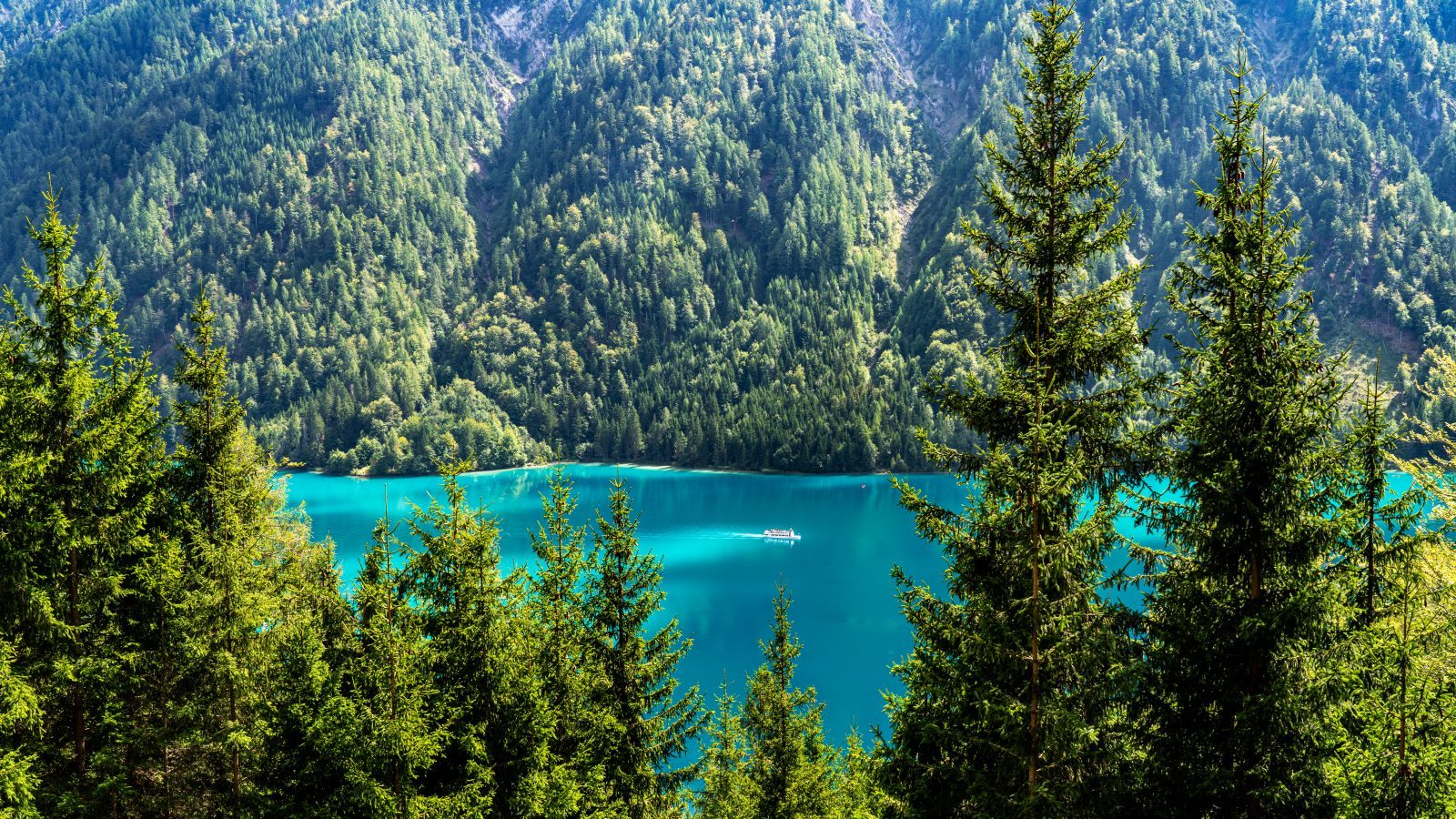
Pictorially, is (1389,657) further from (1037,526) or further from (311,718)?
(311,718)

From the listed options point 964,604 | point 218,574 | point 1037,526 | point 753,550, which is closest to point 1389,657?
point 1037,526

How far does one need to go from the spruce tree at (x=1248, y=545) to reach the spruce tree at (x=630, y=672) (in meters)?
11.9

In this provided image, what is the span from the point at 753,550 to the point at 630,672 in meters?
81.4

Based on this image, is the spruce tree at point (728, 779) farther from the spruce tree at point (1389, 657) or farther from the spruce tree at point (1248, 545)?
the spruce tree at point (1389, 657)

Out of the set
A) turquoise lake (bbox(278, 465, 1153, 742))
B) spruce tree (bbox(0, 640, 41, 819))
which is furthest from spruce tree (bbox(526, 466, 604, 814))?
spruce tree (bbox(0, 640, 41, 819))

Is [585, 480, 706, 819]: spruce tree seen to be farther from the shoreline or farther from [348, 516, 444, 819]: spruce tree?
the shoreline

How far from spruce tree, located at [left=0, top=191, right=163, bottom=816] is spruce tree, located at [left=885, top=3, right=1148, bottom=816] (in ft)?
46.3

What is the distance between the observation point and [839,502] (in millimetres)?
132125

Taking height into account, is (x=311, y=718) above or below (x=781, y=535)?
above

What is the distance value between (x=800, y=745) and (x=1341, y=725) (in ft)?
45.5

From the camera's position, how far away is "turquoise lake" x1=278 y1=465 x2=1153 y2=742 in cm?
6359

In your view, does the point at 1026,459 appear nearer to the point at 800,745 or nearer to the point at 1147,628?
the point at 1147,628

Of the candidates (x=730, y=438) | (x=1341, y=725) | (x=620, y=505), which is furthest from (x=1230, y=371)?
(x=730, y=438)

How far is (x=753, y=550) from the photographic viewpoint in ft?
335
